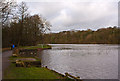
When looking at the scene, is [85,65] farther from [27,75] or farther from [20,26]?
[20,26]

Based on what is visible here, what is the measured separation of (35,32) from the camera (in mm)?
46781

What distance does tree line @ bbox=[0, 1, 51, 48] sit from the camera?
23.2m

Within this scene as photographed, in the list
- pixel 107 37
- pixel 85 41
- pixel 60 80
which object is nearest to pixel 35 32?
pixel 60 80

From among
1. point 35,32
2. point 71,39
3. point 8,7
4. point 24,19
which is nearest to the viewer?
point 8,7

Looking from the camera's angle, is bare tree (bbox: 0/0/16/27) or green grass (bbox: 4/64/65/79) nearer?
green grass (bbox: 4/64/65/79)

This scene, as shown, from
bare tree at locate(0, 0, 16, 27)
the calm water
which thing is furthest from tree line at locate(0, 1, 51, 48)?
the calm water

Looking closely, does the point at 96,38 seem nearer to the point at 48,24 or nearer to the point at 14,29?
the point at 48,24

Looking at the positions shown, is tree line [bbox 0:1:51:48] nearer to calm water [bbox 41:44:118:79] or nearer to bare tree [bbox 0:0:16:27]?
bare tree [bbox 0:0:16:27]

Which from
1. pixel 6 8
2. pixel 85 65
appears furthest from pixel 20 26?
pixel 85 65

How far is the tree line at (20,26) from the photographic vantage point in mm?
23188

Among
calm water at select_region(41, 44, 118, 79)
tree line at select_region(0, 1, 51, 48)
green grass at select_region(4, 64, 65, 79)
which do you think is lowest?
calm water at select_region(41, 44, 118, 79)

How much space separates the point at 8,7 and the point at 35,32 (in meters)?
24.5

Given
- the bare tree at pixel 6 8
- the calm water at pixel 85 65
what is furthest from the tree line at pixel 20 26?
the calm water at pixel 85 65

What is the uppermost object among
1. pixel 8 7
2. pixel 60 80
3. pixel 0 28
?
pixel 8 7
